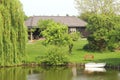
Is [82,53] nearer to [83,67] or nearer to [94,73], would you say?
[83,67]

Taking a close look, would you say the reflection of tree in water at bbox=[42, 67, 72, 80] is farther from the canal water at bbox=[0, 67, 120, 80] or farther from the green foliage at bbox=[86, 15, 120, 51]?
the green foliage at bbox=[86, 15, 120, 51]

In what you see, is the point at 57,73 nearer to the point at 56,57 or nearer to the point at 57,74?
the point at 57,74

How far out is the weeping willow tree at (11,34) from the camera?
5394cm

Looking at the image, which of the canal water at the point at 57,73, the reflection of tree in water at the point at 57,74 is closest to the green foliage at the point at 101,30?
the canal water at the point at 57,73

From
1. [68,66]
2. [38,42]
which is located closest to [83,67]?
[68,66]

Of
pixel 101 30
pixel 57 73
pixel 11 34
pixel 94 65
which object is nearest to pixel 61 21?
pixel 101 30

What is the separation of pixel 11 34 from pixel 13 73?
7.26 meters

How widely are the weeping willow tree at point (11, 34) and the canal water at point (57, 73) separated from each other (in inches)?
71.3

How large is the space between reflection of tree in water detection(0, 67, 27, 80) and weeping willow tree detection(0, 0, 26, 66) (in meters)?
1.84

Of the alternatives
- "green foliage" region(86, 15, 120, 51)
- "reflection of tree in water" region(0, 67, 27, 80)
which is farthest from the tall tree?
"reflection of tree in water" region(0, 67, 27, 80)

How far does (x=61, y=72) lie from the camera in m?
50.3

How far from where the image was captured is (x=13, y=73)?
49.4m

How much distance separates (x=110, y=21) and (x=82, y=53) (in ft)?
21.9

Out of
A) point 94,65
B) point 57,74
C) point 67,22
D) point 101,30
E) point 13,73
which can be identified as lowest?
point 57,74
